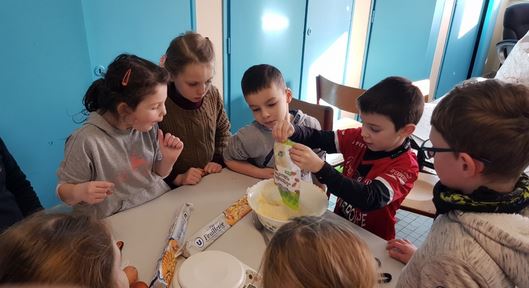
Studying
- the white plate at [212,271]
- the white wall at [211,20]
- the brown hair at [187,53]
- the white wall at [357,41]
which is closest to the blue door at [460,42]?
the white wall at [357,41]

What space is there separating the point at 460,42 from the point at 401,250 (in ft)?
12.4

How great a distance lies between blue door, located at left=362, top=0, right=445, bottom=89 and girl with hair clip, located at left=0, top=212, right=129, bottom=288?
3.16 meters

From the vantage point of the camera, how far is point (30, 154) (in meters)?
1.43

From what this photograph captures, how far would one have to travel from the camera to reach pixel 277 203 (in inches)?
37.3

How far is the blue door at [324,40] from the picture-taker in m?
2.55

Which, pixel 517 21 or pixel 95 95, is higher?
pixel 517 21

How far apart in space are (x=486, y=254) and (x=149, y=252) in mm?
728

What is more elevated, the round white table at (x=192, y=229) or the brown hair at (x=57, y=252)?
the brown hair at (x=57, y=252)

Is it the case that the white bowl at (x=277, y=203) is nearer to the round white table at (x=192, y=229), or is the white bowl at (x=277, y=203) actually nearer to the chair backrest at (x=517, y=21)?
the round white table at (x=192, y=229)

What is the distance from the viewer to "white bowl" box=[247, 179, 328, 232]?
34.7 inches

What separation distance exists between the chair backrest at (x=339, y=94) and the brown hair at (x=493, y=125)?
1.22 metres

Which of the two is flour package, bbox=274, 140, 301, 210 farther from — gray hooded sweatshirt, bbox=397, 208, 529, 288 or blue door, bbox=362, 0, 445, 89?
blue door, bbox=362, 0, 445, 89

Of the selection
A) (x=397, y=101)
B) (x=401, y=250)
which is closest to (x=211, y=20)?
(x=397, y=101)

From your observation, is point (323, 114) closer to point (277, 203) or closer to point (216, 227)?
point (277, 203)
